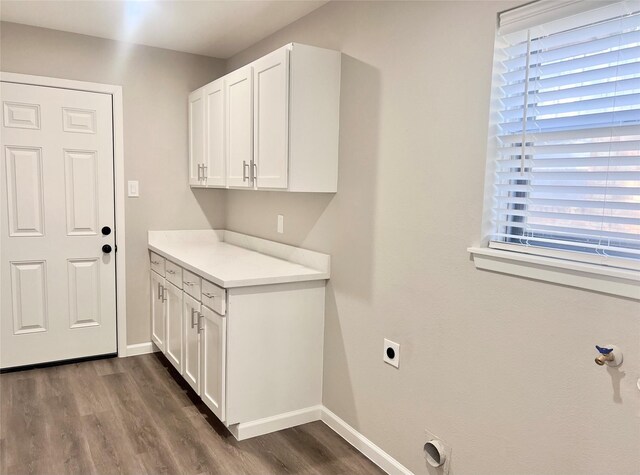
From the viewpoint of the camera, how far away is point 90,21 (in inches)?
121

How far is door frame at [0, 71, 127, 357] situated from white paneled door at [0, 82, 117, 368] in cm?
4

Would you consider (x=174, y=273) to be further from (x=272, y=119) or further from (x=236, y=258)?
(x=272, y=119)

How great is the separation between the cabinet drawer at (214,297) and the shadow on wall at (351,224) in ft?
2.02

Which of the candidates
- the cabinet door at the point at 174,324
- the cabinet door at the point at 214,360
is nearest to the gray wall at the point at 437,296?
Answer: the cabinet door at the point at 214,360

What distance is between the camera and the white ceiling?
2713 millimetres

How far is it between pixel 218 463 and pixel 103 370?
1565mm

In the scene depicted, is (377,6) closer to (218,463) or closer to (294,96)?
(294,96)

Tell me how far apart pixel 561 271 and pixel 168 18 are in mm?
2730

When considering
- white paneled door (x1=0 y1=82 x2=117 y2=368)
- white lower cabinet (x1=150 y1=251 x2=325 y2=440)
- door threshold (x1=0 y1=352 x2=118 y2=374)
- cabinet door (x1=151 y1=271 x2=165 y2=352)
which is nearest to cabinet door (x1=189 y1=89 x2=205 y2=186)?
white paneled door (x1=0 y1=82 x2=117 y2=368)

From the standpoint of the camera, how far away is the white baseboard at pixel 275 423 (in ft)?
8.21

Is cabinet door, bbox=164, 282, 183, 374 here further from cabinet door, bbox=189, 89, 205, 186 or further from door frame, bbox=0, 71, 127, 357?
cabinet door, bbox=189, 89, 205, 186

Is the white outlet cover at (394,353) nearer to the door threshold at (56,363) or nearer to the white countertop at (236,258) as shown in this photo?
the white countertop at (236,258)

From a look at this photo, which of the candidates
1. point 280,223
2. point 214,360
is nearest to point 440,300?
point 214,360

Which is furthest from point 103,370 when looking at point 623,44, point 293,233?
point 623,44
